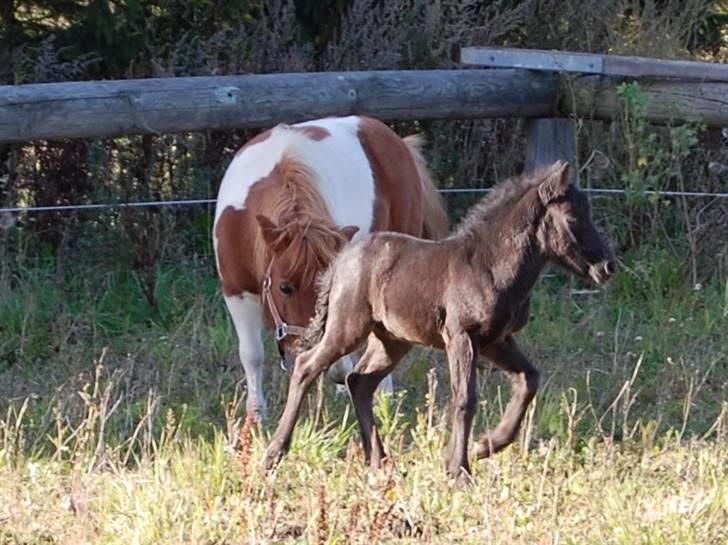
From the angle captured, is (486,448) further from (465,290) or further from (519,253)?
(519,253)

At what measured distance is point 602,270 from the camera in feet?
14.6

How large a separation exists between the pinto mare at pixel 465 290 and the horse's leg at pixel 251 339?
3.11 ft

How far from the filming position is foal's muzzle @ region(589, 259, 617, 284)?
4.45 meters

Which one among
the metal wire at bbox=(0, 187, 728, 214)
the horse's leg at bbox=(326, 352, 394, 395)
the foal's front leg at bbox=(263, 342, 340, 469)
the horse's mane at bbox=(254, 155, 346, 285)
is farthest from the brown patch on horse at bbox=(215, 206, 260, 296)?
the metal wire at bbox=(0, 187, 728, 214)

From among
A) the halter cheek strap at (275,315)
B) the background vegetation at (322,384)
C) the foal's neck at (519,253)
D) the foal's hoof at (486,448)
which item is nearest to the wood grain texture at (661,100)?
the background vegetation at (322,384)

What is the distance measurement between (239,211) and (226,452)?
4.29 feet

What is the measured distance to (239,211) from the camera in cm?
573

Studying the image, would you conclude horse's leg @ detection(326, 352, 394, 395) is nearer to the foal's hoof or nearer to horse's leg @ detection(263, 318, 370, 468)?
horse's leg @ detection(263, 318, 370, 468)

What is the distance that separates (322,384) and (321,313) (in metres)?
0.72

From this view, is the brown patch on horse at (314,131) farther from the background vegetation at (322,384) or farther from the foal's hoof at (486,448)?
the foal's hoof at (486,448)

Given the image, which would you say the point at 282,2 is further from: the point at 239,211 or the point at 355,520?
the point at 355,520

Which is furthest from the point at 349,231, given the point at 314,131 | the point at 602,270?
the point at 602,270

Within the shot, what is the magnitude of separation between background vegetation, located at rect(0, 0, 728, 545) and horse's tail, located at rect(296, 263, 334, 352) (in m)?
0.24

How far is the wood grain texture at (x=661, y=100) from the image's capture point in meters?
7.53
